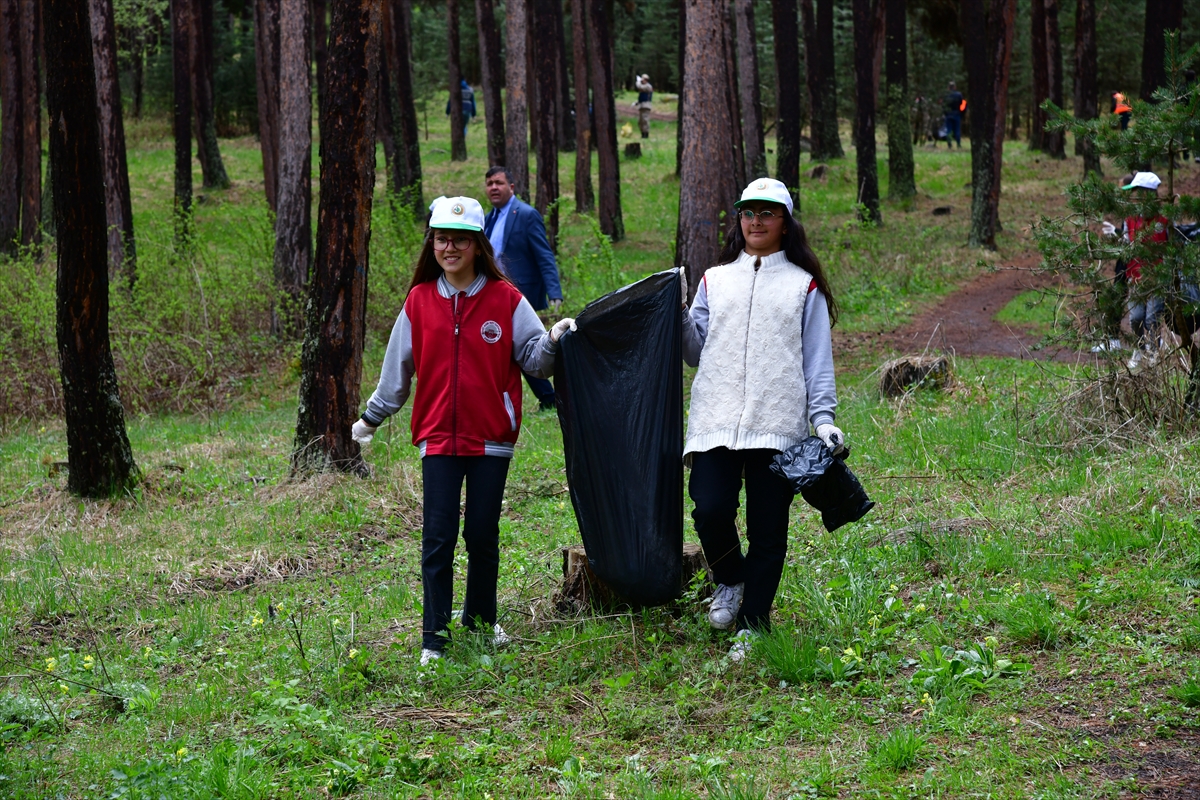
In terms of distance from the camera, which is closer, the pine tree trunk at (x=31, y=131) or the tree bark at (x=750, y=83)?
the pine tree trunk at (x=31, y=131)

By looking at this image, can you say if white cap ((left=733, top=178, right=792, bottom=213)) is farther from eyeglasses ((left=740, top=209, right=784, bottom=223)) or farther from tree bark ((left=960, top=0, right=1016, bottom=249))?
tree bark ((left=960, top=0, right=1016, bottom=249))

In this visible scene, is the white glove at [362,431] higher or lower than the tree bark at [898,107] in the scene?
lower

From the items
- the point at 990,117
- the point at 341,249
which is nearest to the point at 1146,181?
the point at 341,249

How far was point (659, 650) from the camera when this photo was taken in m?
4.95

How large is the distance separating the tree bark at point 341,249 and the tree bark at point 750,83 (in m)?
14.3

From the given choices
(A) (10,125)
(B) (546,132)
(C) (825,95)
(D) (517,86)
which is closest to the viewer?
(D) (517,86)

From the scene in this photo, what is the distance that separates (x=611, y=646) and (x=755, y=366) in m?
1.39

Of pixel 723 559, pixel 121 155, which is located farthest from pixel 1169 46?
pixel 121 155

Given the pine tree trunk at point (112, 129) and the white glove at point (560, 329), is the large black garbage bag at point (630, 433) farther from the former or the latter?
the pine tree trunk at point (112, 129)

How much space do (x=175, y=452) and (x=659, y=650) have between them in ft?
21.3

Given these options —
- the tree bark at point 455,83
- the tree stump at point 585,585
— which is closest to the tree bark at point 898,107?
the tree bark at point 455,83

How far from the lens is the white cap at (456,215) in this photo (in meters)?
4.81

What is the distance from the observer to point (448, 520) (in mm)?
4809

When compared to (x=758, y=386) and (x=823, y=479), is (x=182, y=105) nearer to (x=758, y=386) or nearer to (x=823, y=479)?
(x=758, y=386)
